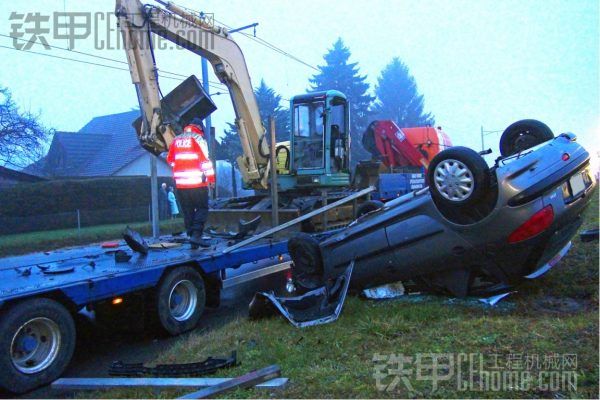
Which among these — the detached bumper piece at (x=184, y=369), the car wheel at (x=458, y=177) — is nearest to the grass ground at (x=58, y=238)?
the detached bumper piece at (x=184, y=369)

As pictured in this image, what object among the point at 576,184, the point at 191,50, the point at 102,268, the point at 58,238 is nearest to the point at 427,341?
the point at 576,184

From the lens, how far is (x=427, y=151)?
16484mm

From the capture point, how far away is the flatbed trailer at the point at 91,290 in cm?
435

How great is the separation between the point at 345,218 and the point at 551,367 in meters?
7.51

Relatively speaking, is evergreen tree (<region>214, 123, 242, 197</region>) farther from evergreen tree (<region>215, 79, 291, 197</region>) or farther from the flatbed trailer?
the flatbed trailer

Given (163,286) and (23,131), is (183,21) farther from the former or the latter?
(23,131)

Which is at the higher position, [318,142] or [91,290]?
[318,142]

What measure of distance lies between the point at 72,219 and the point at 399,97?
2107 inches

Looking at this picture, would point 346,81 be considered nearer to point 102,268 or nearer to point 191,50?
point 191,50

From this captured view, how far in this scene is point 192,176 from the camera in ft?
23.0

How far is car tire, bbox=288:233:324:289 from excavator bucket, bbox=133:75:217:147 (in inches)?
130

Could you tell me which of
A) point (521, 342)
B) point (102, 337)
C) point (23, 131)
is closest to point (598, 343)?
point (521, 342)

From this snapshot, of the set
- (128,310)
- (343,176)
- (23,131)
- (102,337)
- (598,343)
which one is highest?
(23,131)

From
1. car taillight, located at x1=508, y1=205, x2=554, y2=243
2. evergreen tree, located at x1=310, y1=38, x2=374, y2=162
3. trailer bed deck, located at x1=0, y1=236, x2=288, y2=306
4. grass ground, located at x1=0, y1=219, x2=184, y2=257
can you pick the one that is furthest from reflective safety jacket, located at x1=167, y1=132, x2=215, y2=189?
evergreen tree, located at x1=310, y1=38, x2=374, y2=162
